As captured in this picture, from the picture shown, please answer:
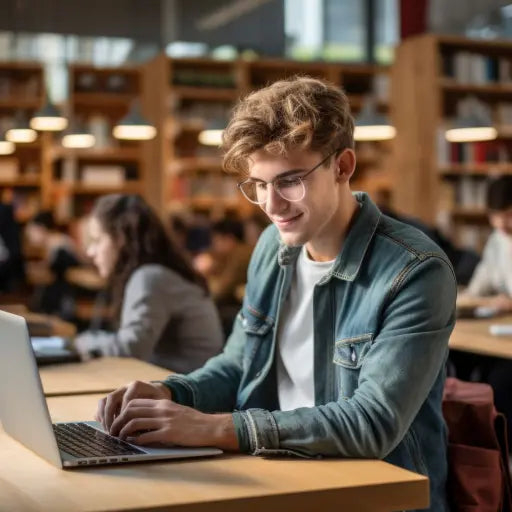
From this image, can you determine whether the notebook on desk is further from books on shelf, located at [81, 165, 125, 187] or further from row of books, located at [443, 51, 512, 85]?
books on shelf, located at [81, 165, 125, 187]

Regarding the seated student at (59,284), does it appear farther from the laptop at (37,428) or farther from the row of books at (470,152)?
the laptop at (37,428)

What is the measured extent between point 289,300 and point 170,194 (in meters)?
8.77

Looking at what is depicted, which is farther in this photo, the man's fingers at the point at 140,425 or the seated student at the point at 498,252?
the seated student at the point at 498,252

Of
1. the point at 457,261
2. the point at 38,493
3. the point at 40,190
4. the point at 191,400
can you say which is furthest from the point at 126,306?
the point at 40,190

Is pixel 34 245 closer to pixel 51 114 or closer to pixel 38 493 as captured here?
pixel 51 114

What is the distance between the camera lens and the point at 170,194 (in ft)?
35.9

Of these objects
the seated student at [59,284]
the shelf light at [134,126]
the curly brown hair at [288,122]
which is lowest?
the seated student at [59,284]

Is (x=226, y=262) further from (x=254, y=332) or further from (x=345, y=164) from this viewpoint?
(x=345, y=164)

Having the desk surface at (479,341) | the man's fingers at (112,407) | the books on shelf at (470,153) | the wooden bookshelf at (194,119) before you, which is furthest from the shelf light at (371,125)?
the man's fingers at (112,407)

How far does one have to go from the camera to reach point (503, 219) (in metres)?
5.36

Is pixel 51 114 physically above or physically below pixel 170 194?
above

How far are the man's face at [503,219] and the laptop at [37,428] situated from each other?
378 centimetres

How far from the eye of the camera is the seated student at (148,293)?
11.9 ft

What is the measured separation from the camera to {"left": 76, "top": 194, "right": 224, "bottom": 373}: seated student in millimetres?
3625
